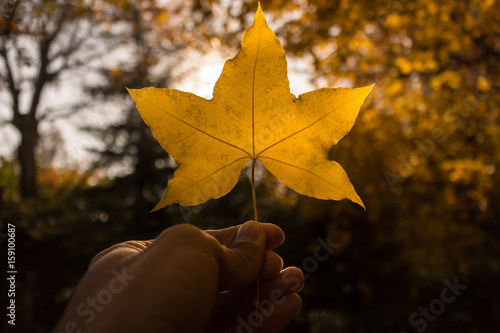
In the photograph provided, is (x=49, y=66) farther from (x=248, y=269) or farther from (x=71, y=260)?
(x=248, y=269)

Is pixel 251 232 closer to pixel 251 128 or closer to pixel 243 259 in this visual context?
pixel 243 259

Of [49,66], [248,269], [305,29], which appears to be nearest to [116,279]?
[248,269]

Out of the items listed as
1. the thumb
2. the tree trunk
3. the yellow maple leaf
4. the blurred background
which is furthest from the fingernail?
the tree trunk

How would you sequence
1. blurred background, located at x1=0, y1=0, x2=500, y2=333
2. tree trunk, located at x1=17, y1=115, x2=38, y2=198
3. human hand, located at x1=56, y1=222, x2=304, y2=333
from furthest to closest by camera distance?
tree trunk, located at x1=17, y1=115, x2=38, y2=198 < blurred background, located at x1=0, y1=0, x2=500, y2=333 < human hand, located at x1=56, y1=222, x2=304, y2=333

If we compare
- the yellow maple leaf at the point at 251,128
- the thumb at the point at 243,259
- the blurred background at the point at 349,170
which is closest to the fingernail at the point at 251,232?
the thumb at the point at 243,259

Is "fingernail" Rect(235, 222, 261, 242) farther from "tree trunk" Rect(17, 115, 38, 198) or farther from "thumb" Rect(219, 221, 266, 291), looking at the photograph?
"tree trunk" Rect(17, 115, 38, 198)
